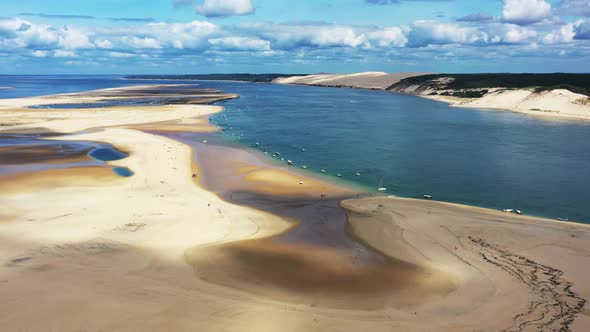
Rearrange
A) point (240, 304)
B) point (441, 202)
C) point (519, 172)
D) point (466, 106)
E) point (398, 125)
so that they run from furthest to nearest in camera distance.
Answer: point (466, 106) → point (398, 125) → point (519, 172) → point (441, 202) → point (240, 304)

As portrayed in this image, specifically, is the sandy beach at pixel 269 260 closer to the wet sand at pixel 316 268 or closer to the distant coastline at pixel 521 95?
the wet sand at pixel 316 268

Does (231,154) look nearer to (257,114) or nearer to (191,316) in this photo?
(191,316)

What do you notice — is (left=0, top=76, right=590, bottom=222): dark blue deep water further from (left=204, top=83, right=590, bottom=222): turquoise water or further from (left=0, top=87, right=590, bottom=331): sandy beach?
(left=0, top=87, right=590, bottom=331): sandy beach

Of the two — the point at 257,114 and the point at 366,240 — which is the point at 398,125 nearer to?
the point at 257,114

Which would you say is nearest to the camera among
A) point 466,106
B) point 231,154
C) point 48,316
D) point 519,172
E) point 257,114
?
point 48,316

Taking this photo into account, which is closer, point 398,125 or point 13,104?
point 398,125

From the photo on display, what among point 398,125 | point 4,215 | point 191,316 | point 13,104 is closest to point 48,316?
point 191,316
